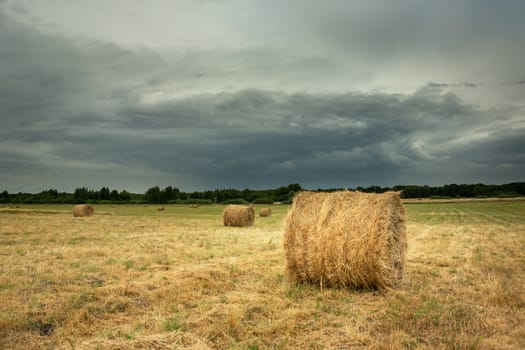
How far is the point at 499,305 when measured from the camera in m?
6.96

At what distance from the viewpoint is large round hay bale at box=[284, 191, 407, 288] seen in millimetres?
8078

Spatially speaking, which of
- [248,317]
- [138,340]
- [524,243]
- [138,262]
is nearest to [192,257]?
[138,262]

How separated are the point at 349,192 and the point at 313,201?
2.70 feet

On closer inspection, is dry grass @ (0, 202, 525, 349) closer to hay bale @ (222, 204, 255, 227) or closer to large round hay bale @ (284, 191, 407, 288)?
large round hay bale @ (284, 191, 407, 288)

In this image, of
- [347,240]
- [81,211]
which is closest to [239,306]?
[347,240]

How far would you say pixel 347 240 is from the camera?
823 cm

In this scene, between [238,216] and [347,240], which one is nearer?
[347,240]

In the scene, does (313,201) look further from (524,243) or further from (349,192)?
(524,243)

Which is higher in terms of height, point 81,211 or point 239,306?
point 81,211

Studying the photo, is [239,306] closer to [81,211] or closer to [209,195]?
[81,211]

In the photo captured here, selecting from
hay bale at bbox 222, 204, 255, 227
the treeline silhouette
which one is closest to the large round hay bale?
hay bale at bbox 222, 204, 255, 227

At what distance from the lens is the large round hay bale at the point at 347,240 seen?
8078 mm

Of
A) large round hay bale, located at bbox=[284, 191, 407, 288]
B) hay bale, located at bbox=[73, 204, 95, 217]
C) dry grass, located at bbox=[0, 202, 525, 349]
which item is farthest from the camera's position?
hay bale, located at bbox=[73, 204, 95, 217]

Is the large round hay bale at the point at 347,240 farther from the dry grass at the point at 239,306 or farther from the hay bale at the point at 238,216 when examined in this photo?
the hay bale at the point at 238,216
